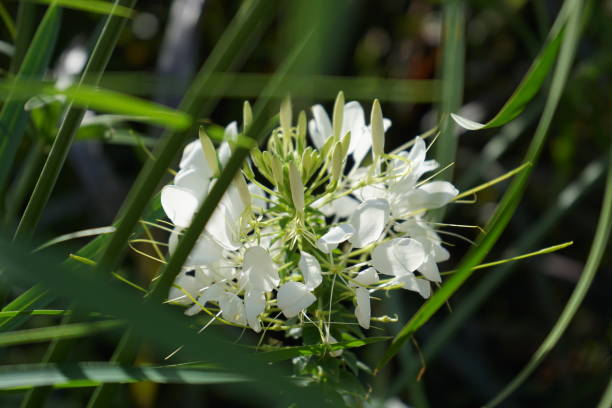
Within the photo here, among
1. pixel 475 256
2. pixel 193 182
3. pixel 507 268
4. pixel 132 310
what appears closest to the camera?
pixel 132 310

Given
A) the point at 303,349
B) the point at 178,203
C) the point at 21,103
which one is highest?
the point at 21,103

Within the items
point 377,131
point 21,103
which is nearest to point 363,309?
point 377,131

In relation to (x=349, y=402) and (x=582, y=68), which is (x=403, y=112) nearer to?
(x=582, y=68)

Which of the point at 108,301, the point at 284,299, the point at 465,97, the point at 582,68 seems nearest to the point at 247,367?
the point at 108,301

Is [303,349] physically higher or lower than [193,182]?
lower

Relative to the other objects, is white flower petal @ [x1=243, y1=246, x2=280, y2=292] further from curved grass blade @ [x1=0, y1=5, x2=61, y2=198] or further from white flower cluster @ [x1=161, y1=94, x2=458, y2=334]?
curved grass blade @ [x1=0, y1=5, x2=61, y2=198]

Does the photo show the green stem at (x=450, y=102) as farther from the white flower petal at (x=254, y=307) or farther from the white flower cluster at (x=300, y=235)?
the white flower petal at (x=254, y=307)

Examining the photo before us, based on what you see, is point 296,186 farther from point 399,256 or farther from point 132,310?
point 132,310
